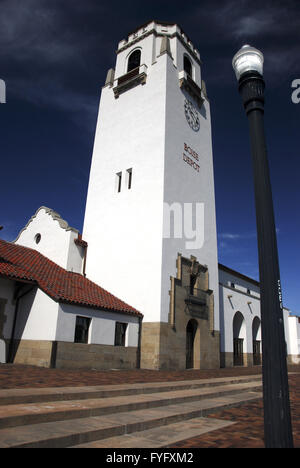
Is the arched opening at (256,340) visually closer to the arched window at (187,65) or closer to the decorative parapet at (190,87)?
the decorative parapet at (190,87)

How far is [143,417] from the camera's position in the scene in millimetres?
6133

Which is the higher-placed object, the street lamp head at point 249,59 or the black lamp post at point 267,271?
the street lamp head at point 249,59

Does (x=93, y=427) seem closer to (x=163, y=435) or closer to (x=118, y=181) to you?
(x=163, y=435)

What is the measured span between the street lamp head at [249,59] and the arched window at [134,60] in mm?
26956

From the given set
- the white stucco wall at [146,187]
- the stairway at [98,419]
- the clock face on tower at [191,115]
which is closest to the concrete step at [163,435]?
the stairway at [98,419]

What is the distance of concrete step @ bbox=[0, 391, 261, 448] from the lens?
439 centimetres

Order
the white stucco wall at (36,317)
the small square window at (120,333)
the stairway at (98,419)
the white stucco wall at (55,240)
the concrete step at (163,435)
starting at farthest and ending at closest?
the white stucco wall at (55,240)
the small square window at (120,333)
the white stucco wall at (36,317)
the concrete step at (163,435)
the stairway at (98,419)

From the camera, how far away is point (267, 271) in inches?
153

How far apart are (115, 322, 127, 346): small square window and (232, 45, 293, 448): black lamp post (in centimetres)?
1557

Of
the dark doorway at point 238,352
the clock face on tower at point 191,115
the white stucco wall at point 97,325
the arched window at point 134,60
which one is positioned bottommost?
the dark doorway at point 238,352

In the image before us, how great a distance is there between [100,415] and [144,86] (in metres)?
24.8

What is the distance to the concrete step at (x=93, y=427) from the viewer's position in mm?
4387

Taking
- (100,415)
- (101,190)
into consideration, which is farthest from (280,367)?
(101,190)

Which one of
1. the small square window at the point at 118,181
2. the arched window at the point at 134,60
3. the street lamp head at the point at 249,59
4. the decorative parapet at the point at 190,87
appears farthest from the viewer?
the arched window at the point at 134,60
